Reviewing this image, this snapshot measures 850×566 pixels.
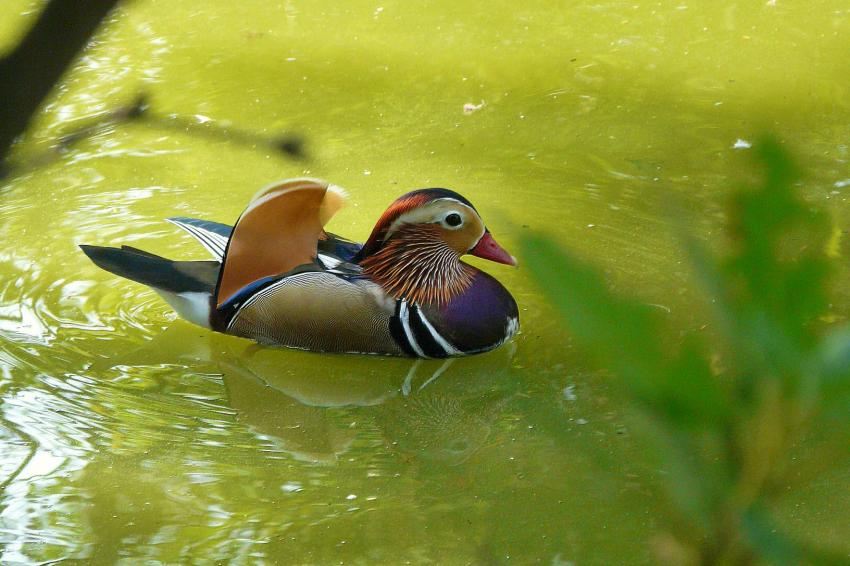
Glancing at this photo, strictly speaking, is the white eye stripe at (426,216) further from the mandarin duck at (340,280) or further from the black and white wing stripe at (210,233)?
the black and white wing stripe at (210,233)

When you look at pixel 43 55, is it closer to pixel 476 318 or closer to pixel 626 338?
pixel 626 338

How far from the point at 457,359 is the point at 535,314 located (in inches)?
13.0

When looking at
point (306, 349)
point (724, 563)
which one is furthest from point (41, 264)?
point (724, 563)

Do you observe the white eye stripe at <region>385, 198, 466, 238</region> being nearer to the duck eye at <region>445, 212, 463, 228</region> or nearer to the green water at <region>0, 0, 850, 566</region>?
the duck eye at <region>445, 212, 463, 228</region>

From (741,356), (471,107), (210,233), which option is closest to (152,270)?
(210,233)

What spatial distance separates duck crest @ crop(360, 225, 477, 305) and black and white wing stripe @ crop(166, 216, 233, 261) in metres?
0.44

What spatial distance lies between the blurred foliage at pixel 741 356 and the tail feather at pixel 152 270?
297 cm

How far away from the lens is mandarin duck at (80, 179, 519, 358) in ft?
10.4

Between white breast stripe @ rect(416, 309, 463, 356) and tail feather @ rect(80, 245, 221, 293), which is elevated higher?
tail feather @ rect(80, 245, 221, 293)

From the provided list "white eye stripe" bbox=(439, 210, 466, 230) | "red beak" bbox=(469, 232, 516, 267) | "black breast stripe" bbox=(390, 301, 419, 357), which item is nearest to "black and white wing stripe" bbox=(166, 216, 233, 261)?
"black breast stripe" bbox=(390, 301, 419, 357)

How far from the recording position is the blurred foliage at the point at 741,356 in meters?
0.38

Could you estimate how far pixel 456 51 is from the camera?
527 cm

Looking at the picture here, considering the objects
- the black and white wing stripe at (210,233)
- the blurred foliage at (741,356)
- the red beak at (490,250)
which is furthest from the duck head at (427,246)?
the blurred foliage at (741,356)

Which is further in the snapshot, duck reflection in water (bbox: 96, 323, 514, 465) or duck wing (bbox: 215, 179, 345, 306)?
duck wing (bbox: 215, 179, 345, 306)
